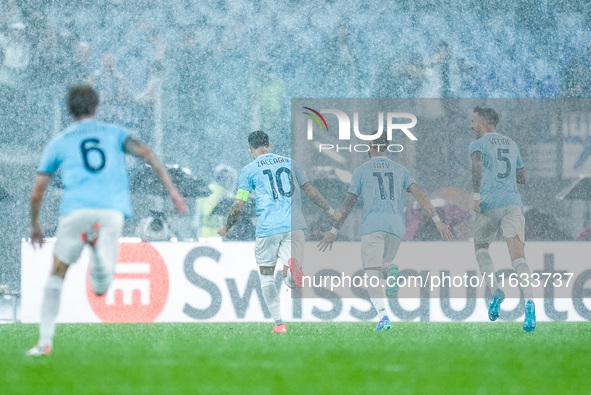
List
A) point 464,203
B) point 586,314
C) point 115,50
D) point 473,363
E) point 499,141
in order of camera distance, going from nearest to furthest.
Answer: point 473,363 < point 499,141 < point 586,314 < point 464,203 < point 115,50

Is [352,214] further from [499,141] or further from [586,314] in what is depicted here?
[499,141]

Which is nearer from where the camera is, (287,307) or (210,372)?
(210,372)

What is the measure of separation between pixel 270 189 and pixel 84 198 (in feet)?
9.70

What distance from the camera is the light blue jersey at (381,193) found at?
30.0ft

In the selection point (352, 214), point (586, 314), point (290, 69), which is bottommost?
point (586, 314)

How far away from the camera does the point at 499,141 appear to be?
8.81 metres

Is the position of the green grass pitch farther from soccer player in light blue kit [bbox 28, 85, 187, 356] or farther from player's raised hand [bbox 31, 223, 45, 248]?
player's raised hand [bbox 31, 223, 45, 248]

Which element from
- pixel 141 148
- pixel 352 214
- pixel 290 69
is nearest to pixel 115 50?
pixel 290 69

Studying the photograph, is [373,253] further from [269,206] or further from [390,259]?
[269,206]

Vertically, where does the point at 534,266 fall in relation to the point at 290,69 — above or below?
below

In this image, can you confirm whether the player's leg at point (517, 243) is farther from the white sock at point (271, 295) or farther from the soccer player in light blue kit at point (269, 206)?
the white sock at point (271, 295)

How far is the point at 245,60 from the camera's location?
15.5 m

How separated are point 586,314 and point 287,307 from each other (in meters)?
3.12

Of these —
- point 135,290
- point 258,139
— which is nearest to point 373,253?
point 258,139
